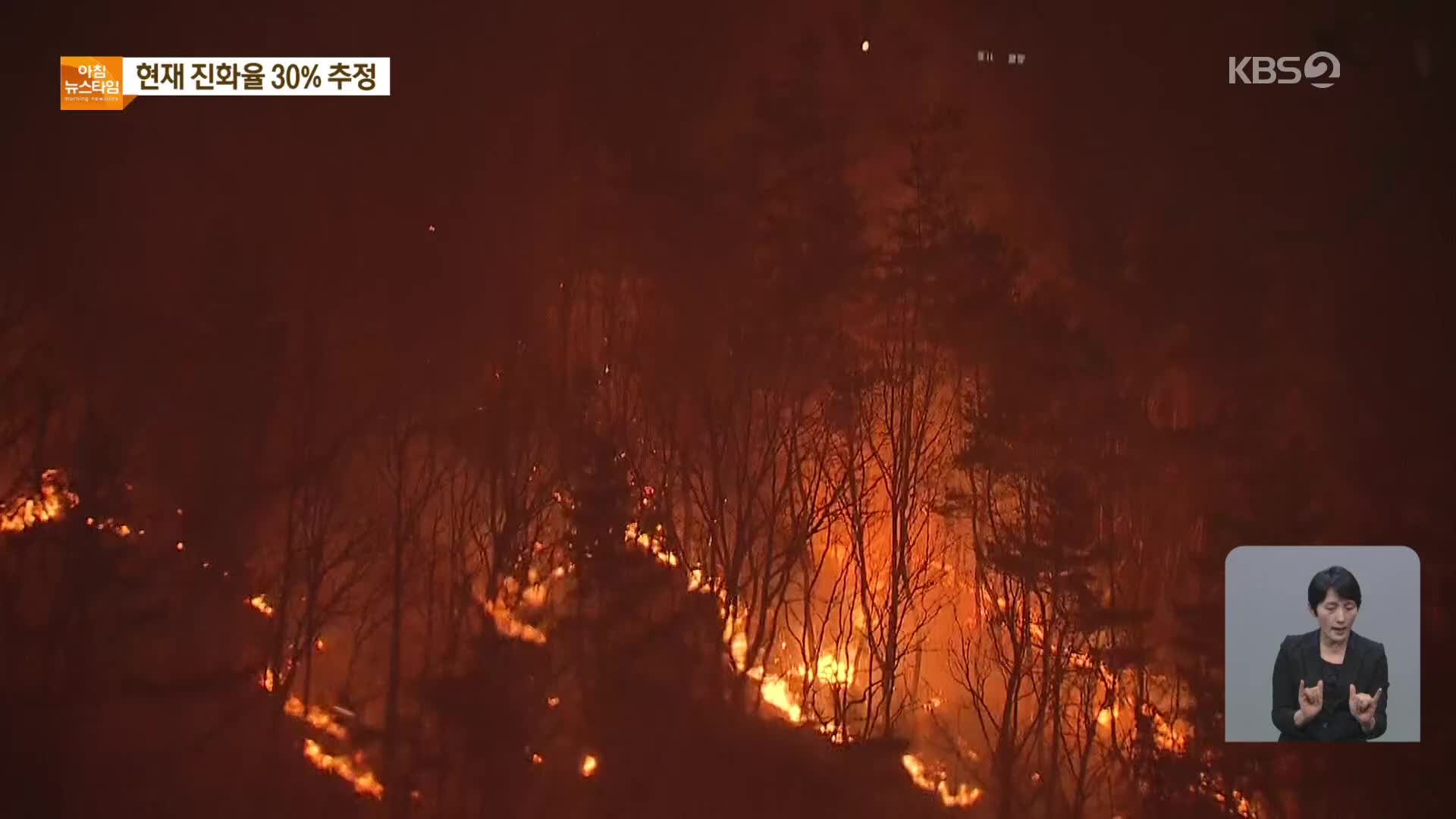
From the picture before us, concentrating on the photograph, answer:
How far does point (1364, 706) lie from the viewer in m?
2.76

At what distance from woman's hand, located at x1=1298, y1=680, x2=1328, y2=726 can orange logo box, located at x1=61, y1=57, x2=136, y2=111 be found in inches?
116

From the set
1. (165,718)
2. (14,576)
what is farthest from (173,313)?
(165,718)

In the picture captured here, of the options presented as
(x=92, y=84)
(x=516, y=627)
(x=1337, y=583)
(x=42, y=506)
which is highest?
(x=92, y=84)

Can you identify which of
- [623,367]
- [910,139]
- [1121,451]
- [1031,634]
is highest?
[910,139]

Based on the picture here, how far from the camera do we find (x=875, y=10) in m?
2.80

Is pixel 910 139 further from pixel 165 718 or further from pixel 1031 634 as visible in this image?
pixel 165 718

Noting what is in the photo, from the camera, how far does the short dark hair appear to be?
275 cm

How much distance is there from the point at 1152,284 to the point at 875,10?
877mm

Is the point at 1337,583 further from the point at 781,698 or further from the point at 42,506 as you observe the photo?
the point at 42,506
